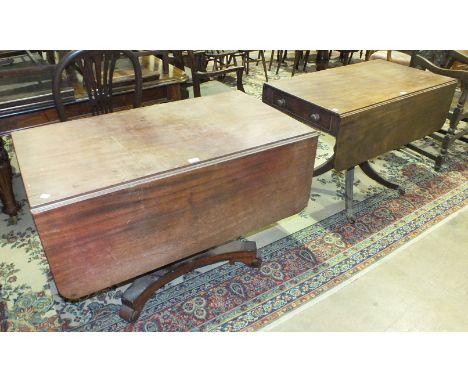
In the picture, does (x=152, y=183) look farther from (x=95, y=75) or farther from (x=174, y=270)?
(x=95, y=75)

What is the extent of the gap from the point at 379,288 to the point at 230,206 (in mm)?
847

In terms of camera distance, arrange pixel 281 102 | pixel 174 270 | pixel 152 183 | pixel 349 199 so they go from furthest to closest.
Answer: pixel 349 199 < pixel 281 102 < pixel 174 270 < pixel 152 183

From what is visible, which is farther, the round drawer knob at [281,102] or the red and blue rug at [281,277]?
the round drawer knob at [281,102]

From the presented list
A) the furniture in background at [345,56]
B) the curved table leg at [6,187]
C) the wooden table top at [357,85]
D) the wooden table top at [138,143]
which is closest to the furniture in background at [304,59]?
the furniture in background at [345,56]

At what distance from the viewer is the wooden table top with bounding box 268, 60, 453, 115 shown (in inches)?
Answer: 67.3

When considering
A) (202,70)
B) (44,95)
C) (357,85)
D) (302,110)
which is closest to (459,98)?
(357,85)

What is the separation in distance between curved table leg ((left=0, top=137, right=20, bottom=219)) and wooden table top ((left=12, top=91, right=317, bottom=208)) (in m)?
0.66

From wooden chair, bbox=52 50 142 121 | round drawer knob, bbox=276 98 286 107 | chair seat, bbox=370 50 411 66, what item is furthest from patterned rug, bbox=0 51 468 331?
chair seat, bbox=370 50 411 66

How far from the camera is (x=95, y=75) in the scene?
5.17 ft

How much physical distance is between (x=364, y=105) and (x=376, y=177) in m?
0.75

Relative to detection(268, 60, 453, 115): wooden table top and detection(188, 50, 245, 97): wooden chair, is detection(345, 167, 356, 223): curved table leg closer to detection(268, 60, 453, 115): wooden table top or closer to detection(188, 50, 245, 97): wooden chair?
detection(268, 60, 453, 115): wooden table top

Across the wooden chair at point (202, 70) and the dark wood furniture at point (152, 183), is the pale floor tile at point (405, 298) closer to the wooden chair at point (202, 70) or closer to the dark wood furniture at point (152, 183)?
the dark wood furniture at point (152, 183)

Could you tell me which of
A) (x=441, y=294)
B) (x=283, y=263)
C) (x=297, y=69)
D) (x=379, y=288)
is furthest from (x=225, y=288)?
(x=297, y=69)

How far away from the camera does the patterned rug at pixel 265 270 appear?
1.48m
